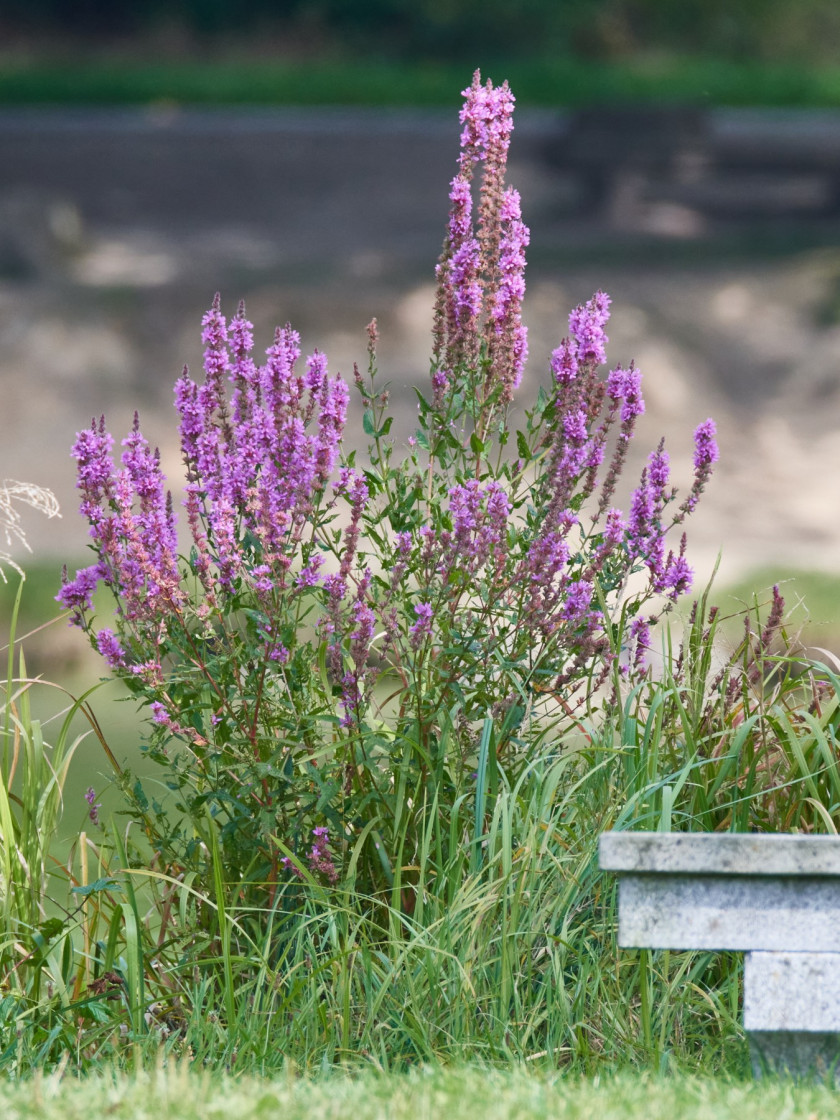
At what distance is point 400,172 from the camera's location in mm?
14133

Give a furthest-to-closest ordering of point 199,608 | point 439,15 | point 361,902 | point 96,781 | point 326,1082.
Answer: point 439,15, point 96,781, point 361,902, point 199,608, point 326,1082

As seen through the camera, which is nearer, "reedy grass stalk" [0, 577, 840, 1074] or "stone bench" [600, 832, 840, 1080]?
"stone bench" [600, 832, 840, 1080]

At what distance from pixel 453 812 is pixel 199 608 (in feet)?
1.58

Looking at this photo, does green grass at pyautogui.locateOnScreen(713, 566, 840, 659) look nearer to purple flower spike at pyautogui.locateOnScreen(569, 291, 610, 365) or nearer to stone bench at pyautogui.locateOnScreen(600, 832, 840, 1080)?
purple flower spike at pyautogui.locateOnScreen(569, 291, 610, 365)

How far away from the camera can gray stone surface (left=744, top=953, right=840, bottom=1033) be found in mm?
1842

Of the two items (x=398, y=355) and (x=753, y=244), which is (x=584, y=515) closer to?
(x=398, y=355)

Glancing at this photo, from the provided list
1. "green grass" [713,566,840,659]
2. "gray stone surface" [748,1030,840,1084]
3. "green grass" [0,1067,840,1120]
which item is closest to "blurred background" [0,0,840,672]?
"green grass" [713,566,840,659]

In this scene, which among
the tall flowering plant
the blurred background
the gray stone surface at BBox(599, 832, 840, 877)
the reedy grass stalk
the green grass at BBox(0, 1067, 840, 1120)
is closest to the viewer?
the green grass at BBox(0, 1067, 840, 1120)

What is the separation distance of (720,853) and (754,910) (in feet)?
0.30

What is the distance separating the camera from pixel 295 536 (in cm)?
234

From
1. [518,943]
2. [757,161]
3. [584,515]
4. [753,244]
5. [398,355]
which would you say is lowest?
[518,943]

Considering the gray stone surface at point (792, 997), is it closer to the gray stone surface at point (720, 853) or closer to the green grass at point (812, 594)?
Answer: the gray stone surface at point (720, 853)

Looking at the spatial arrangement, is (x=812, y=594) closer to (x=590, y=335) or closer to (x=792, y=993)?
(x=590, y=335)

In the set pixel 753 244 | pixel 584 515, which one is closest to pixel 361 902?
pixel 584 515
